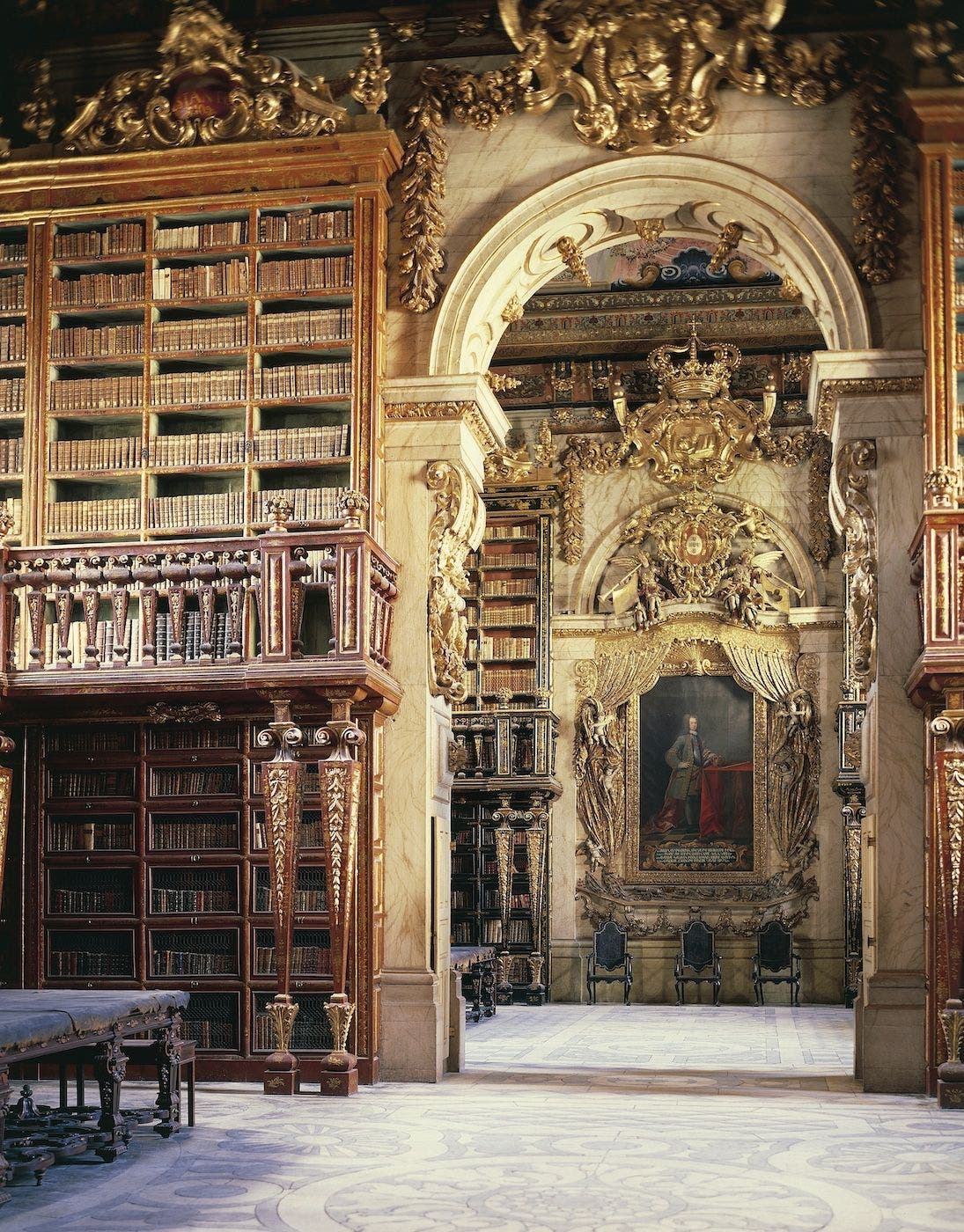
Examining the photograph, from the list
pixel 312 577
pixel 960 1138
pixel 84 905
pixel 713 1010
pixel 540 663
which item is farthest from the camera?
pixel 540 663

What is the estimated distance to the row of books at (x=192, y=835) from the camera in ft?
32.5

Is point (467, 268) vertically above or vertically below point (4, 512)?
above

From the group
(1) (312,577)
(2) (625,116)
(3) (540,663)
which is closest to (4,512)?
(1) (312,577)

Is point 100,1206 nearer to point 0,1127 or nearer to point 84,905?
point 0,1127

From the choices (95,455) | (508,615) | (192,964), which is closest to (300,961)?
(192,964)

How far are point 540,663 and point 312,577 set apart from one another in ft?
25.8

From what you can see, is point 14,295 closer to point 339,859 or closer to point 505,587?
point 339,859

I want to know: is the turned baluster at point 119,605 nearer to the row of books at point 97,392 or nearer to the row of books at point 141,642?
the row of books at point 141,642

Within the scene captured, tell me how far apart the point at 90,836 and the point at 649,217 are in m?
5.21

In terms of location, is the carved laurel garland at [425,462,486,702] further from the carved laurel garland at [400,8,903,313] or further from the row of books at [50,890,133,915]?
the row of books at [50,890,133,915]

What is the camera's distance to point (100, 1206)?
19.6ft

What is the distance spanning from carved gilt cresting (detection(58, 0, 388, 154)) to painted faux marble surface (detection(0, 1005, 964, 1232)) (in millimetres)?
5642

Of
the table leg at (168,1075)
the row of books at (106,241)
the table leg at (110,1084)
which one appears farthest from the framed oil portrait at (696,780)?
the table leg at (110,1084)

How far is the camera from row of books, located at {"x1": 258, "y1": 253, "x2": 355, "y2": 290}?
395 inches
